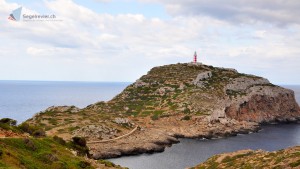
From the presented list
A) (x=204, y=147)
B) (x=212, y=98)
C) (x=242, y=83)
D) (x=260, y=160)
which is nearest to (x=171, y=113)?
(x=212, y=98)

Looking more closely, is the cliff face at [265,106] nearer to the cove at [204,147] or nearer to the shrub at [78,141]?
the cove at [204,147]

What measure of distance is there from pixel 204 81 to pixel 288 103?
50416 millimetres

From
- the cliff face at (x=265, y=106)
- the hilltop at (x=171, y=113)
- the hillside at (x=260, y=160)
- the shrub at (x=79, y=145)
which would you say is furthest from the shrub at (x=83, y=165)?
the cliff face at (x=265, y=106)

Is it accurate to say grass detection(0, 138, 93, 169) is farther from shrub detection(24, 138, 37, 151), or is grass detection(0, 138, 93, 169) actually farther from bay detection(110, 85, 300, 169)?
bay detection(110, 85, 300, 169)

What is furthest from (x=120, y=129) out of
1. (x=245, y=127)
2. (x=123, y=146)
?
(x=245, y=127)

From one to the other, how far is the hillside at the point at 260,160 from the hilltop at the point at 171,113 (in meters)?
53.8

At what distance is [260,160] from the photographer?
149 ft

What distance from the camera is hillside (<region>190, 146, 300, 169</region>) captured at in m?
38.2

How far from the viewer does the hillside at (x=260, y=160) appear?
125ft

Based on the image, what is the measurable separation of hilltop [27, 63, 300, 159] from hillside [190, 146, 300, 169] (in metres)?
53.8

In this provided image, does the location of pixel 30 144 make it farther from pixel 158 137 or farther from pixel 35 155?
pixel 158 137

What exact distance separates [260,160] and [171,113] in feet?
352

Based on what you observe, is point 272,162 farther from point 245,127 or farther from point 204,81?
point 204,81

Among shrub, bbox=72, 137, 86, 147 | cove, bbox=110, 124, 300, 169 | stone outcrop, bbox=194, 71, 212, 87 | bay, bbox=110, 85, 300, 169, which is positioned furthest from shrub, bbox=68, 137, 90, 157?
stone outcrop, bbox=194, 71, 212, 87
